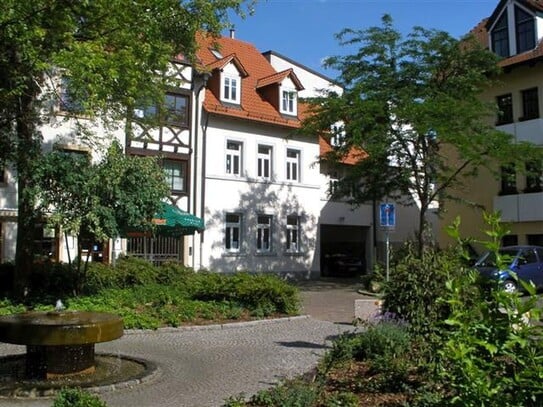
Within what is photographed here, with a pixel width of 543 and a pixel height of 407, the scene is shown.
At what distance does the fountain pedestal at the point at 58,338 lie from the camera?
328 inches

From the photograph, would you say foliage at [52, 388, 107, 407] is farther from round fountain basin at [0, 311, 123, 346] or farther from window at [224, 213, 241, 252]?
window at [224, 213, 241, 252]

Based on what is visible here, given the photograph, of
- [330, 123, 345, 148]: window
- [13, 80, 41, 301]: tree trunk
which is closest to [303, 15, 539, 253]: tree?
[330, 123, 345, 148]: window

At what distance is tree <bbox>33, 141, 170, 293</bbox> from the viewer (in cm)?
1470

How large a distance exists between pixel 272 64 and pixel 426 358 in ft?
102

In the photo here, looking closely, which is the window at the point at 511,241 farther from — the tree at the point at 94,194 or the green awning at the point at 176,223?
the tree at the point at 94,194

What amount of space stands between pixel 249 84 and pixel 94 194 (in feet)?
60.7

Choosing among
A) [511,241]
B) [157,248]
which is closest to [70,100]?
[157,248]

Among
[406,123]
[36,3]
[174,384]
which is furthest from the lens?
[406,123]

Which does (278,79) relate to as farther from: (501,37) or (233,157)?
(501,37)

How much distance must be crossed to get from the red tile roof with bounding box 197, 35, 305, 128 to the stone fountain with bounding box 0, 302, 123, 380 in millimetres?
18825

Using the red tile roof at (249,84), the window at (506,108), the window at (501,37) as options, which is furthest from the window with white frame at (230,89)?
the window at (501,37)

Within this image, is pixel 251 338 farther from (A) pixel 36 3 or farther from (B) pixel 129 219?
(A) pixel 36 3

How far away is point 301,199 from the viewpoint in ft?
104

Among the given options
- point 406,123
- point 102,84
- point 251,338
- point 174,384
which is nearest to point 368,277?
point 406,123
